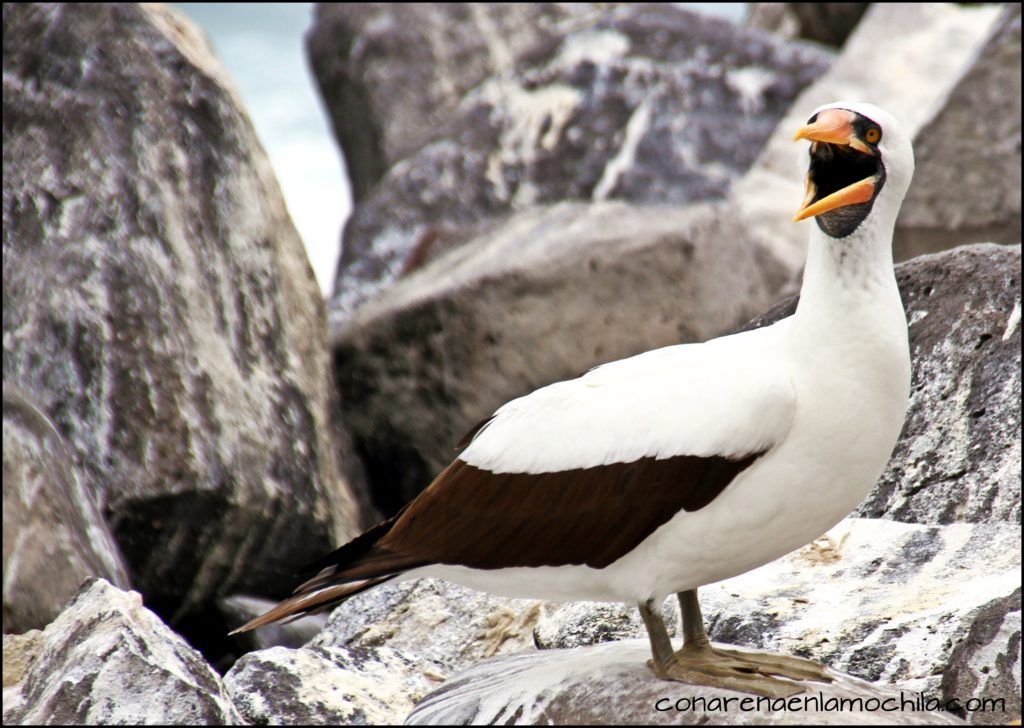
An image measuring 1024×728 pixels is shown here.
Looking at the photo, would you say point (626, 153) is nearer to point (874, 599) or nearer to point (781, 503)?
point (874, 599)

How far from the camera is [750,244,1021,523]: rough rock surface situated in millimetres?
5406

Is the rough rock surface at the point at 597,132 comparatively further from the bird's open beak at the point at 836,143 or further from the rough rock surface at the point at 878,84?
the bird's open beak at the point at 836,143

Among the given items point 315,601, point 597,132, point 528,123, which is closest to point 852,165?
point 315,601

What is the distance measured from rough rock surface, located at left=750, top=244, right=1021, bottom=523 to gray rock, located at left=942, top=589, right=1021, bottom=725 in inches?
39.9

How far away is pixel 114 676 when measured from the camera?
4.71 metres

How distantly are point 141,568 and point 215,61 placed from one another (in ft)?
9.95

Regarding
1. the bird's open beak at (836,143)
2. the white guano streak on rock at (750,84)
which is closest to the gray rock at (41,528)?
the bird's open beak at (836,143)

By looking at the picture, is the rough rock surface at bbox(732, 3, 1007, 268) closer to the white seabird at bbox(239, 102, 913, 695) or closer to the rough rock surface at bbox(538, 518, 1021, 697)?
the rough rock surface at bbox(538, 518, 1021, 697)

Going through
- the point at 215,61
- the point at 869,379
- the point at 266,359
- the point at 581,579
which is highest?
the point at 215,61

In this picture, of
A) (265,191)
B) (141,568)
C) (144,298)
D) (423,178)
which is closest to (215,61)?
(265,191)

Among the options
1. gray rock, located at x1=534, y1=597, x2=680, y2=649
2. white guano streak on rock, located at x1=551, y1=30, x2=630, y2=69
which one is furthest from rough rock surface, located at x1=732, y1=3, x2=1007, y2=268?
gray rock, located at x1=534, y1=597, x2=680, y2=649

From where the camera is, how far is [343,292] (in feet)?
38.8

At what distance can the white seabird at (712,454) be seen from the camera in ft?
12.7

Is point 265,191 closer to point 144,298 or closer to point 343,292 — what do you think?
point 144,298
